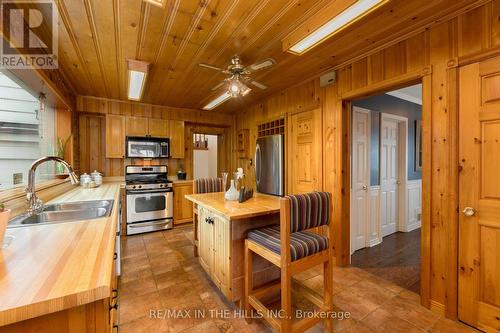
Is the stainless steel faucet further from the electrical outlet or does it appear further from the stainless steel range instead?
the stainless steel range

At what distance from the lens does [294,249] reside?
1565 millimetres

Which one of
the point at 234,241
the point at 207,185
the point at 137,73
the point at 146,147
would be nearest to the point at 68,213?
the point at 234,241

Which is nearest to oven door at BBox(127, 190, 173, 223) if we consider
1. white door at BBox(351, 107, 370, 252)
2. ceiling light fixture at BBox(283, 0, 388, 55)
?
white door at BBox(351, 107, 370, 252)

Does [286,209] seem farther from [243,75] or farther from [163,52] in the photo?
[163,52]

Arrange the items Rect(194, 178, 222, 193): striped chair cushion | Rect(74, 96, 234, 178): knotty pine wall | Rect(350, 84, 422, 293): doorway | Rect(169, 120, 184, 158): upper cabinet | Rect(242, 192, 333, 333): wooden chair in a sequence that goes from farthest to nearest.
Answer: Rect(169, 120, 184, 158): upper cabinet → Rect(74, 96, 234, 178): knotty pine wall → Rect(194, 178, 222, 193): striped chair cushion → Rect(350, 84, 422, 293): doorway → Rect(242, 192, 333, 333): wooden chair

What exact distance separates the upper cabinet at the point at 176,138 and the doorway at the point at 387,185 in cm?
345

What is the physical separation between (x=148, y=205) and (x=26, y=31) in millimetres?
2914

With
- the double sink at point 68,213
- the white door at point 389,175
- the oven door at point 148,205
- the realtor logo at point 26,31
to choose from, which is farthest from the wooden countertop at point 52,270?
the white door at point 389,175

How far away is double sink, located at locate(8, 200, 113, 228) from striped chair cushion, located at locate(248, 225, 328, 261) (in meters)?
1.20

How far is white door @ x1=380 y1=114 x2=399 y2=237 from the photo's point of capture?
12.2 feet

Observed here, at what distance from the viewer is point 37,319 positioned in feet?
2.18

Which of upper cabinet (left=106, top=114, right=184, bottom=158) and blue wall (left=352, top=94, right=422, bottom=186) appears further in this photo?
upper cabinet (left=106, top=114, right=184, bottom=158)

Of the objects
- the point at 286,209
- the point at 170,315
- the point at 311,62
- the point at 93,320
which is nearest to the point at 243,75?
the point at 311,62

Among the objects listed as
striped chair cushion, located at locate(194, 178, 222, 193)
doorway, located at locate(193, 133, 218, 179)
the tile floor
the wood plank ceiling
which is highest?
the wood plank ceiling
